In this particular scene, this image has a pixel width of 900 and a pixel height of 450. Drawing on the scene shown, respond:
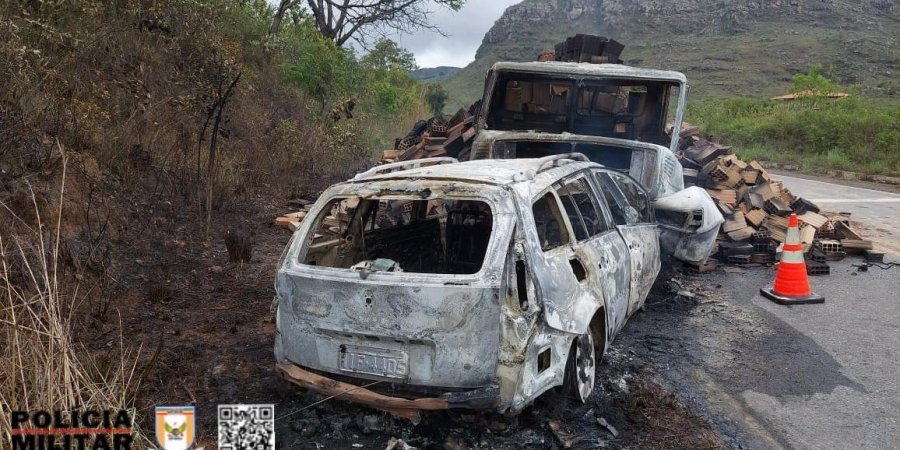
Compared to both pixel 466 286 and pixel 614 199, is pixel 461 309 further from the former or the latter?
pixel 614 199

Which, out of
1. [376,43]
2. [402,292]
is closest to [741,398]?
[402,292]

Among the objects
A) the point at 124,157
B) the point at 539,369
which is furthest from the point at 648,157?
the point at 124,157

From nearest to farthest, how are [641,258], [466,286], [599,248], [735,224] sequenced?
[466,286] → [599,248] → [641,258] → [735,224]

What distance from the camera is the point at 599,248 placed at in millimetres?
4469

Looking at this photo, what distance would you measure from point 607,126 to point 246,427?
652cm

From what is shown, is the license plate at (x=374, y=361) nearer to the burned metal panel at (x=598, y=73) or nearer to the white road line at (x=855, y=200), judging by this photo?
the burned metal panel at (x=598, y=73)

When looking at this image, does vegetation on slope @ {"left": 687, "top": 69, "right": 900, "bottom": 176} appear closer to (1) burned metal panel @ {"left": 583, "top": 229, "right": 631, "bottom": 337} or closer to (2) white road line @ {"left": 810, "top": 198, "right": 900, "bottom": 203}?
(2) white road line @ {"left": 810, "top": 198, "right": 900, "bottom": 203}

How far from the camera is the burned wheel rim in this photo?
3924mm

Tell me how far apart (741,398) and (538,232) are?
73.2 inches

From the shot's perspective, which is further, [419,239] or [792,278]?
[792,278]

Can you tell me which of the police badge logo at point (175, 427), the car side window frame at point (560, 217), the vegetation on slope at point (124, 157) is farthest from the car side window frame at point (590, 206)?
the vegetation on slope at point (124, 157)

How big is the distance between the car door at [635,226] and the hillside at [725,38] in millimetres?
39712

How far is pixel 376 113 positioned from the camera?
17734 millimetres

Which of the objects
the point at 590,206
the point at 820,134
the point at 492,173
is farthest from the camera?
the point at 820,134
